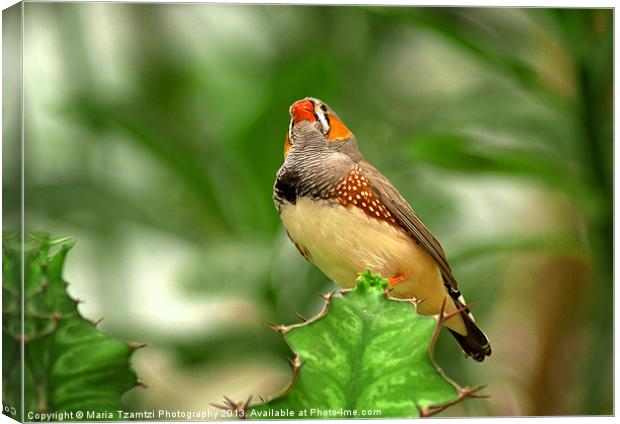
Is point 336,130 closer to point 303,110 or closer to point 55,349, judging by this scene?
point 303,110

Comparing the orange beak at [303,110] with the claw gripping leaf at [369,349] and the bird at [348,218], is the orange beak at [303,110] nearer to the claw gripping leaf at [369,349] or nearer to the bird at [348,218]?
the bird at [348,218]

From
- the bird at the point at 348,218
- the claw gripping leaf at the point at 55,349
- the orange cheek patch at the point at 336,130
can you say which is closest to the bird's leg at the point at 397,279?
the bird at the point at 348,218

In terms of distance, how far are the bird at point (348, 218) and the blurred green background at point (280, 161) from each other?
3 centimetres

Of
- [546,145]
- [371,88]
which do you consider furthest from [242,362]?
[546,145]

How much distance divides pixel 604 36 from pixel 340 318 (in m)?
0.73

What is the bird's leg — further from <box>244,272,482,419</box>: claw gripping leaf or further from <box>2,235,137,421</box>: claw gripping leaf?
<box>2,235,137,421</box>: claw gripping leaf

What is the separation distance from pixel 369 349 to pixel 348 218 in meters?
0.31

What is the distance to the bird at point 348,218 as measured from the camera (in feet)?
5.20

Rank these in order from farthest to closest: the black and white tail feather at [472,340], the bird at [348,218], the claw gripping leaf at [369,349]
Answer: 1. the black and white tail feather at [472,340]
2. the bird at [348,218]
3. the claw gripping leaf at [369,349]

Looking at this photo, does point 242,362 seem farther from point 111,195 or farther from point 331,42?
point 331,42

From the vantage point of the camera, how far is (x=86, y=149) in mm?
1616

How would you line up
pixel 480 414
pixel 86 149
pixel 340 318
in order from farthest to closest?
pixel 480 414 → pixel 86 149 → pixel 340 318

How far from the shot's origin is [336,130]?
1652 mm

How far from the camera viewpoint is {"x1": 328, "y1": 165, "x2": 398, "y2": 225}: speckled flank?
1588mm
